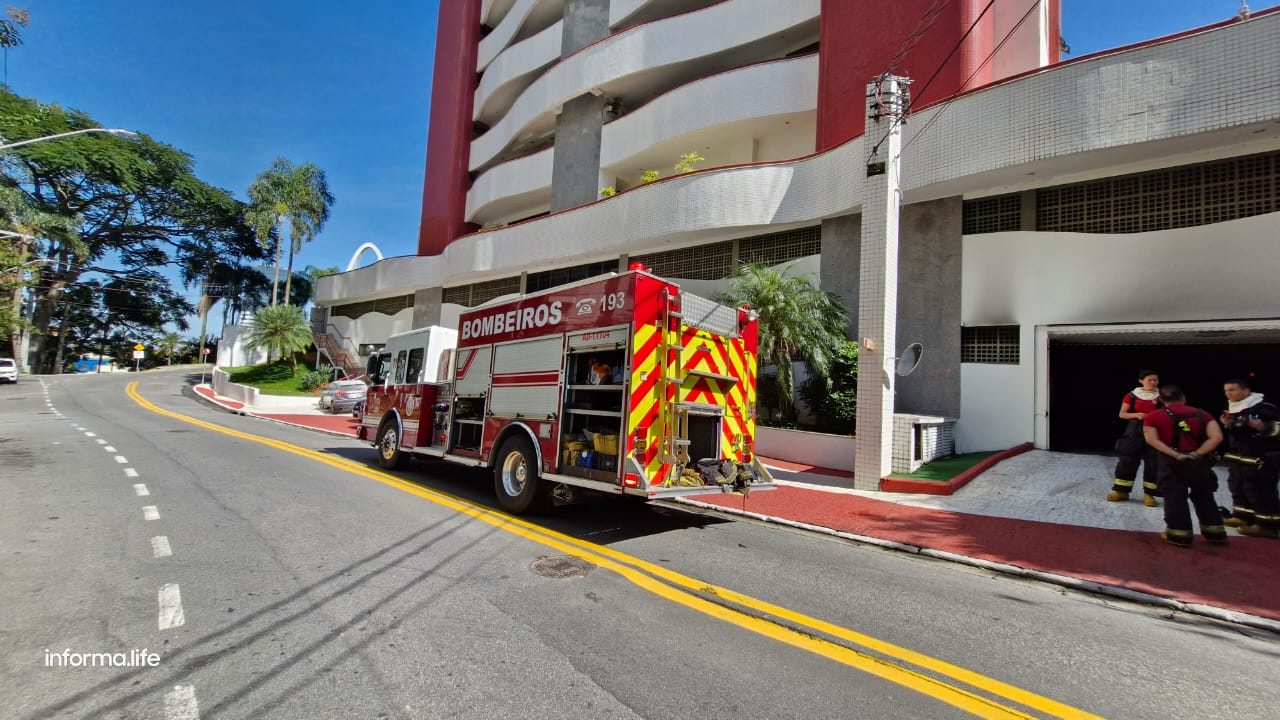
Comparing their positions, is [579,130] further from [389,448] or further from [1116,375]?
[1116,375]

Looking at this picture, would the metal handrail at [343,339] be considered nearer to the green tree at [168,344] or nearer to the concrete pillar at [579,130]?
the concrete pillar at [579,130]

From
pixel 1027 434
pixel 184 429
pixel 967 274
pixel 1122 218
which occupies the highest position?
pixel 1122 218

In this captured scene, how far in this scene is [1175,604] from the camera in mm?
4656

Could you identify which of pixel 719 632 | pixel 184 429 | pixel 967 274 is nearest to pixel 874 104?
pixel 967 274

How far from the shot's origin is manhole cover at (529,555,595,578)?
4828mm

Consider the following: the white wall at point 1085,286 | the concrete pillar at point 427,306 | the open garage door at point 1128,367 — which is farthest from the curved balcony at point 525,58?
the open garage door at point 1128,367

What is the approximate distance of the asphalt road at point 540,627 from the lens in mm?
2914

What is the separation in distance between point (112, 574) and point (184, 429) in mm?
15001

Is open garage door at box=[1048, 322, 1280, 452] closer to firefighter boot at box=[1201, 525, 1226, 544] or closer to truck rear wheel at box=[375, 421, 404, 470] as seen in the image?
firefighter boot at box=[1201, 525, 1226, 544]

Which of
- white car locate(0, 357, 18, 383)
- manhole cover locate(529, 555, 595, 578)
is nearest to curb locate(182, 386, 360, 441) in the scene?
white car locate(0, 357, 18, 383)

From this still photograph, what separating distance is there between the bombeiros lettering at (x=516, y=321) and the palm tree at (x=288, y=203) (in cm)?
4262

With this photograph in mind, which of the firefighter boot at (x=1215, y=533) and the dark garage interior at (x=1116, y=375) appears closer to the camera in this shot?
the firefighter boot at (x=1215, y=533)

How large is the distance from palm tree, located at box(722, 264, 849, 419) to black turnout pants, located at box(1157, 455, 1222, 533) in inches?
258

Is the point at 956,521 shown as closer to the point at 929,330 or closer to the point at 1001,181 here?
the point at 929,330
